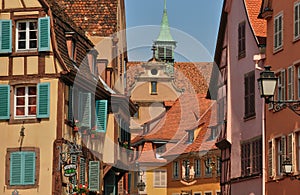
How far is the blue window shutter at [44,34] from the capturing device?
117 feet

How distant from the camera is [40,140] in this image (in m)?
35.5

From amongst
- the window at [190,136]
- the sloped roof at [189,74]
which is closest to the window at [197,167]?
the window at [190,136]

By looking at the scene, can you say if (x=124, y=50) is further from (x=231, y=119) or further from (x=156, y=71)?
(x=156, y=71)

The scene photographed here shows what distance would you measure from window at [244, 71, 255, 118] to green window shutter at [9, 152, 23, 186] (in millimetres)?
9952

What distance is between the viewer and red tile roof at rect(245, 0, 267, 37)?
3919 centimetres

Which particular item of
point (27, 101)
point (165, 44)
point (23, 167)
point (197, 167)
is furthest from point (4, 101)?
point (165, 44)

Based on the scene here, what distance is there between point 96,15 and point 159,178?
42357 mm

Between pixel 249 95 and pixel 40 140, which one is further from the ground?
pixel 249 95

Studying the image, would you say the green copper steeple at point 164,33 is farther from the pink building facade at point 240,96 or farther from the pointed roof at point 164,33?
the pink building facade at point 240,96

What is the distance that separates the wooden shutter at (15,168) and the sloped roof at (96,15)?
12.7 m

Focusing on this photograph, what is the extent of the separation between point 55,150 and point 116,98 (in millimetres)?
8740

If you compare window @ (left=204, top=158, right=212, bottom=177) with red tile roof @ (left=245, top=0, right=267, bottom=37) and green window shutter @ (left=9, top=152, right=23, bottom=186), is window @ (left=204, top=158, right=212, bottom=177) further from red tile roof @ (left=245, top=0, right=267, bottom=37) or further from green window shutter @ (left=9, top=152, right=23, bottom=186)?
green window shutter @ (left=9, top=152, right=23, bottom=186)

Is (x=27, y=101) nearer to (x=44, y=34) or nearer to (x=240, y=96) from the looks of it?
(x=44, y=34)

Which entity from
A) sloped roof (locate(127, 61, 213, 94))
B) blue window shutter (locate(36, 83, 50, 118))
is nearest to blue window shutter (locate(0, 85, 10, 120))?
blue window shutter (locate(36, 83, 50, 118))
